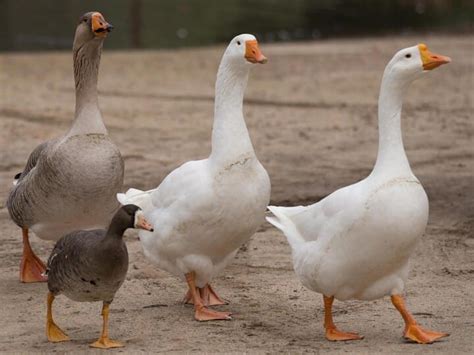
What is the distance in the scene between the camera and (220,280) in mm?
7625

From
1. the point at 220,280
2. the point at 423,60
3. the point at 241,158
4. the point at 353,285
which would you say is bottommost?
the point at 220,280

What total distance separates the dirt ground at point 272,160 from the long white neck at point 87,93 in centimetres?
113

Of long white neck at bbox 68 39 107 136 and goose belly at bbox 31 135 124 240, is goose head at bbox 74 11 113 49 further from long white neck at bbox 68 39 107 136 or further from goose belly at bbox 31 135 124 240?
goose belly at bbox 31 135 124 240

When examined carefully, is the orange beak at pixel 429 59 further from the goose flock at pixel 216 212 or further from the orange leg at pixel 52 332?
the orange leg at pixel 52 332

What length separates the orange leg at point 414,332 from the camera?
236 inches

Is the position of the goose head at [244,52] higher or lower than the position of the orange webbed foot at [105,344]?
higher

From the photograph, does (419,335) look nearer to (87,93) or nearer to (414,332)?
(414,332)

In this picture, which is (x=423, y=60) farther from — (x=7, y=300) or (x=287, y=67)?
(x=287, y=67)

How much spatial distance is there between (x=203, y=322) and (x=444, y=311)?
5.00 ft

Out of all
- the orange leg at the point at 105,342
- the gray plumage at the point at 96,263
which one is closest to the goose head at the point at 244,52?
Answer: the gray plumage at the point at 96,263

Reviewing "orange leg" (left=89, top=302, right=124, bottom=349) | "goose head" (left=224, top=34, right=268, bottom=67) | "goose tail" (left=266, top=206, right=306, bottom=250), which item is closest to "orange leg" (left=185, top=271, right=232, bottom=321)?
"goose tail" (left=266, top=206, right=306, bottom=250)

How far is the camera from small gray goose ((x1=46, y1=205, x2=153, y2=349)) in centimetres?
581

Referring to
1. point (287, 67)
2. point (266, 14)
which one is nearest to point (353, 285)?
point (287, 67)

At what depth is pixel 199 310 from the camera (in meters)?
6.63
